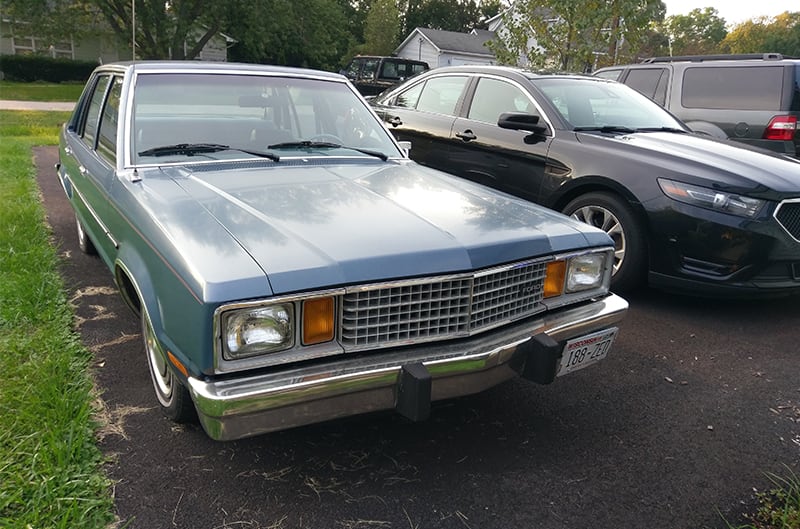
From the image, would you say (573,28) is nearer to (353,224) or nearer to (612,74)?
(612,74)

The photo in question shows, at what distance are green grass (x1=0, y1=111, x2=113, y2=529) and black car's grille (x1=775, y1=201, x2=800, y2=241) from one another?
4179 millimetres

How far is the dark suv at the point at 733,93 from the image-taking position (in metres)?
6.75

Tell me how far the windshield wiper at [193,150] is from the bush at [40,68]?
30.1 meters

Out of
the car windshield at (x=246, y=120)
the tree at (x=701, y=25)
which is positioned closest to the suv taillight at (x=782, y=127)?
the car windshield at (x=246, y=120)

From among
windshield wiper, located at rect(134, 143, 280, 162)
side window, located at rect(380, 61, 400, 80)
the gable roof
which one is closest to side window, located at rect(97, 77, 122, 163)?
windshield wiper, located at rect(134, 143, 280, 162)

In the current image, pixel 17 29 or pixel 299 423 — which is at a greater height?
pixel 17 29

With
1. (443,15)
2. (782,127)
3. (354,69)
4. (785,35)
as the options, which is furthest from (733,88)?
(785,35)

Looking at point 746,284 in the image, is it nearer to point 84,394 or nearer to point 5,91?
point 84,394

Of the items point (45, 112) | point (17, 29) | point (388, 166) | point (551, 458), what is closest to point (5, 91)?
point (17, 29)

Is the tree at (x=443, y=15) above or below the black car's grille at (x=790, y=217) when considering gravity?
above

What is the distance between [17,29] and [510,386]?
30616 millimetres

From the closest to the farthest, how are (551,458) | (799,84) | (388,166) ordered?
1. (551,458)
2. (388,166)
3. (799,84)

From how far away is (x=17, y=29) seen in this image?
2644cm

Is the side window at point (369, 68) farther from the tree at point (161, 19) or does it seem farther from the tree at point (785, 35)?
the tree at point (785, 35)
